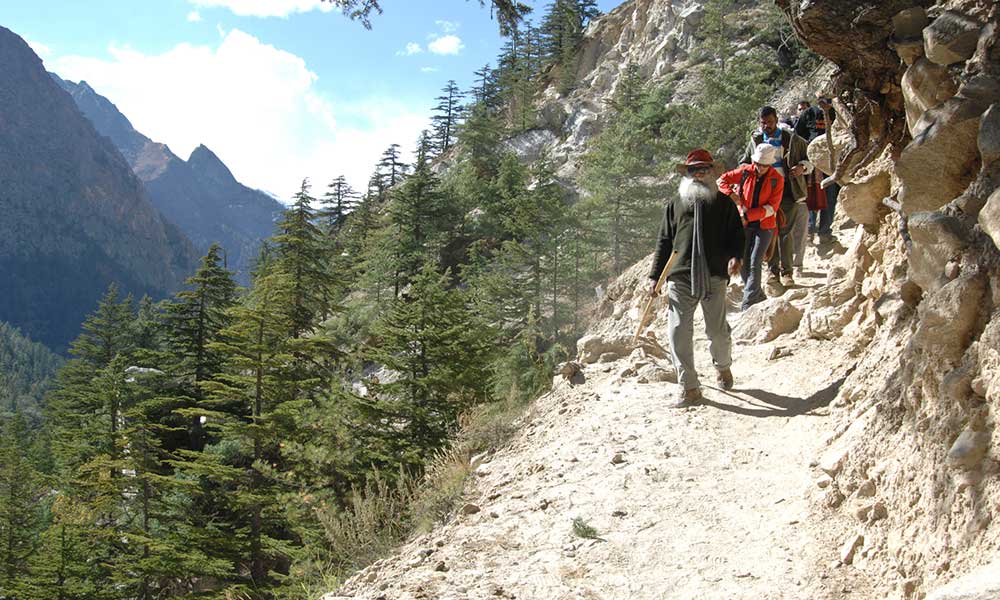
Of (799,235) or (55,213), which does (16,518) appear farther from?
(55,213)

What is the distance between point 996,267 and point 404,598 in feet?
9.36

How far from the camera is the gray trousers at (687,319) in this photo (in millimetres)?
4676

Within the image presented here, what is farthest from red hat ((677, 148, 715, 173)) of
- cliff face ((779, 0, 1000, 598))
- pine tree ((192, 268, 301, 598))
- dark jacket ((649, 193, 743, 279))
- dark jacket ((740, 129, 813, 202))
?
pine tree ((192, 268, 301, 598))

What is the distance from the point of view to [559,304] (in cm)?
2145

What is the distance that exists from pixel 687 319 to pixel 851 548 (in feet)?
7.59

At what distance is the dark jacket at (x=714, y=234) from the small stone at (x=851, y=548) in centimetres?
234

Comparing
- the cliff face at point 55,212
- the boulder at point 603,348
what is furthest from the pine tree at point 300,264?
the cliff face at point 55,212

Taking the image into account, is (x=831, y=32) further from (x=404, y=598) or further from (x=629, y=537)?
(x=404, y=598)

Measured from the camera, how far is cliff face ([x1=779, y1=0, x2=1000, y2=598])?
81.7 inches

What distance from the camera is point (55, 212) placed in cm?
14038

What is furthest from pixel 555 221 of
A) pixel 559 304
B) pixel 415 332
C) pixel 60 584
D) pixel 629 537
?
pixel 629 537

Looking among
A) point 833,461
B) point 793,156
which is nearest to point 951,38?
point 833,461

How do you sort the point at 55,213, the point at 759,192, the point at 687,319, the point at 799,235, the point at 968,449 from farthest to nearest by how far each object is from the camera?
the point at 55,213 < the point at 799,235 < the point at 759,192 < the point at 687,319 < the point at 968,449

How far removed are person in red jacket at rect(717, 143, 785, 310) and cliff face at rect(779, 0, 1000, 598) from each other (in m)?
2.22
